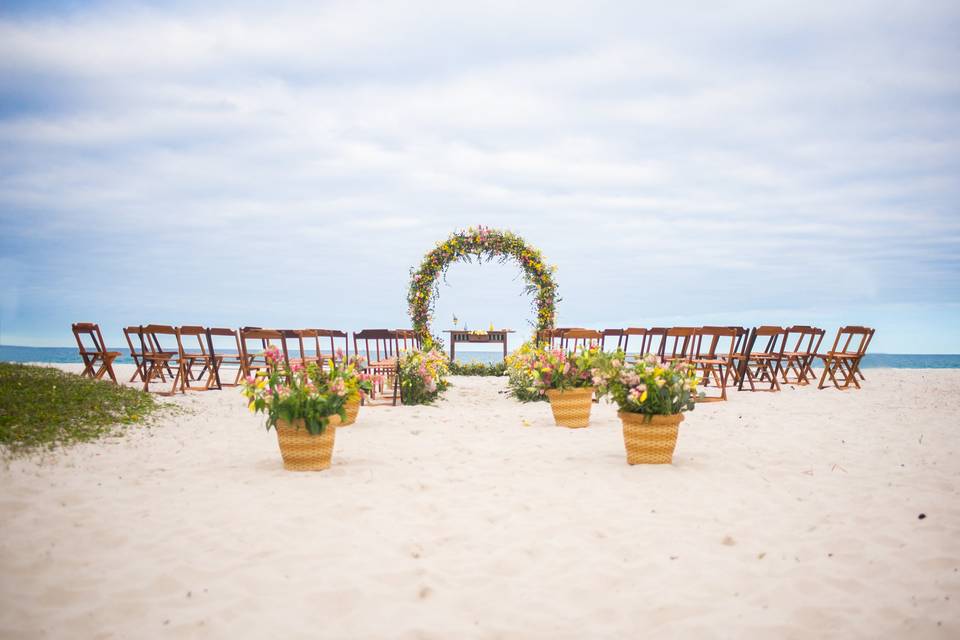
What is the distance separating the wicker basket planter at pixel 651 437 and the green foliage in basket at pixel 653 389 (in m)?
0.07

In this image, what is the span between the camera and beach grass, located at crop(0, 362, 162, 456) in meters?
5.84

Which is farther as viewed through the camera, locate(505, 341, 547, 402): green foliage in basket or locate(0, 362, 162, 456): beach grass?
locate(505, 341, 547, 402): green foliage in basket

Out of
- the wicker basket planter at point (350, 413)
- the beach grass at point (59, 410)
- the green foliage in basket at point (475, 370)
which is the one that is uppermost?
the beach grass at point (59, 410)

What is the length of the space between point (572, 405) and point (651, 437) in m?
2.30

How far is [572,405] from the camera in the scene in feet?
25.2

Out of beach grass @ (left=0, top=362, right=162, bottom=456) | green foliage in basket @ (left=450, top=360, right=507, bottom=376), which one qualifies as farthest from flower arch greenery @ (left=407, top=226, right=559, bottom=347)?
beach grass @ (left=0, top=362, right=162, bottom=456)

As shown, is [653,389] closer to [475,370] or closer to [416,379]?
[416,379]

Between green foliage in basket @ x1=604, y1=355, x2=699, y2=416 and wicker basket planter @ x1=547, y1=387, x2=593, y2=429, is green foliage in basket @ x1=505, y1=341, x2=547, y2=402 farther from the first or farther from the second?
green foliage in basket @ x1=604, y1=355, x2=699, y2=416

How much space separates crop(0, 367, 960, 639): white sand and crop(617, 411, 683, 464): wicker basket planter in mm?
178

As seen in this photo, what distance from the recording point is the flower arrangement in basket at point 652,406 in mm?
5352

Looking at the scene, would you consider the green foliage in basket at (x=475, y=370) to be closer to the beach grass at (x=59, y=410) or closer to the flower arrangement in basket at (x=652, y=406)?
the beach grass at (x=59, y=410)

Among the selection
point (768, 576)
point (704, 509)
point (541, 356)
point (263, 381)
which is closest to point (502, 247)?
point (541, 356)

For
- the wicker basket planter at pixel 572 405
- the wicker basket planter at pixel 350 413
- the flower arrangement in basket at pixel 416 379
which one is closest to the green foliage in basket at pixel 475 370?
the flower arrangement in basket at pixel 416 379

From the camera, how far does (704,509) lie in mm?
4301
